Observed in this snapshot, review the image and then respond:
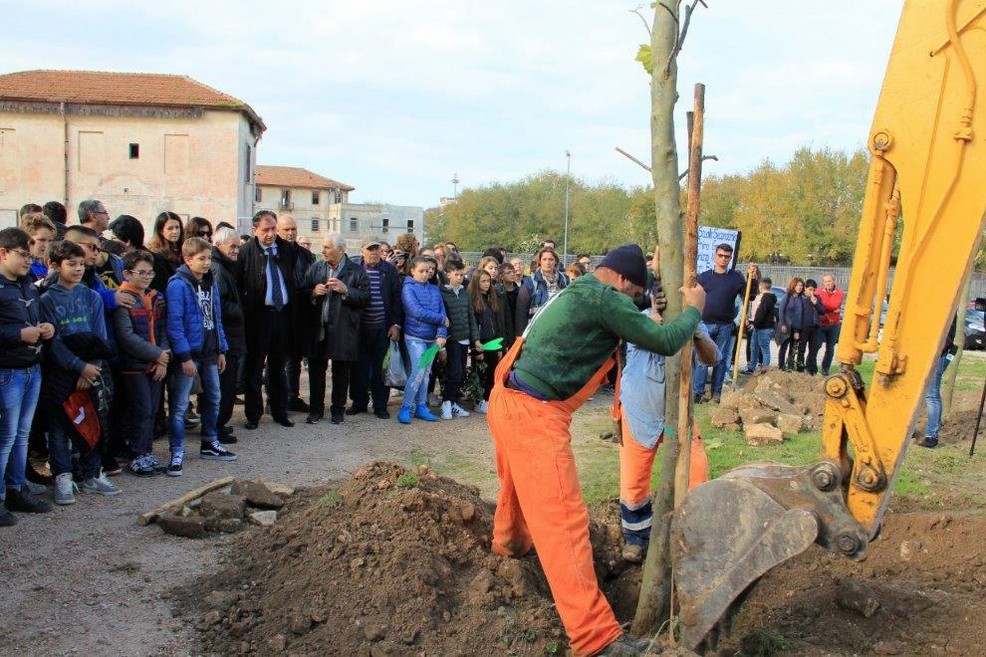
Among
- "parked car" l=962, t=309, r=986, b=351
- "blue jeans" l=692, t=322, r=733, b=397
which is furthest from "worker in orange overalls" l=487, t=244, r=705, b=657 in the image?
"parked car" l=962, t=309, r=986, b=351

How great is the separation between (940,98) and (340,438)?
6.65 meters

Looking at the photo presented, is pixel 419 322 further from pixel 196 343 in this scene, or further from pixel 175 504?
pixel 175 504

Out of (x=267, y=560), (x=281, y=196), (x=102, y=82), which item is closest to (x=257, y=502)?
(x=267, y=560)

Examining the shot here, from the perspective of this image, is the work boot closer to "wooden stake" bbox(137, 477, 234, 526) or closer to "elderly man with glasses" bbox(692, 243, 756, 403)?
"wooden stake" bbox(137, 477, 234, 526)

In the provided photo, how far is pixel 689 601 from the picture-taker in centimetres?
382

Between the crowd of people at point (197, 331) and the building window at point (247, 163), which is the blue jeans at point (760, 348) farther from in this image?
the building window at point (247, 163)

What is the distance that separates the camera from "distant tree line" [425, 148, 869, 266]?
51.0 meters

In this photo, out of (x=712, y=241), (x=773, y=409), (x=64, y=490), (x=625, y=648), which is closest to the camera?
(x=625, y=648)

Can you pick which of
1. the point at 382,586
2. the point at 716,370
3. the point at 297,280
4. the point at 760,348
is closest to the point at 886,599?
the point at 382,586

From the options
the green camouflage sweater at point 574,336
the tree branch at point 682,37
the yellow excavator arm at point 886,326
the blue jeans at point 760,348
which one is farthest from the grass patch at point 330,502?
the blue jeans at point 760,348

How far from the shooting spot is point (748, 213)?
176 ft

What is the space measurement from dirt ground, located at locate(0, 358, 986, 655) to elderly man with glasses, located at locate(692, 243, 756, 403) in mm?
5670

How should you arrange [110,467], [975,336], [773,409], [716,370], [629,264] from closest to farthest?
[629,264], [110,467], [773,409], [716,370], [975,336]

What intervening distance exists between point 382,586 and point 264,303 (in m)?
4.69
